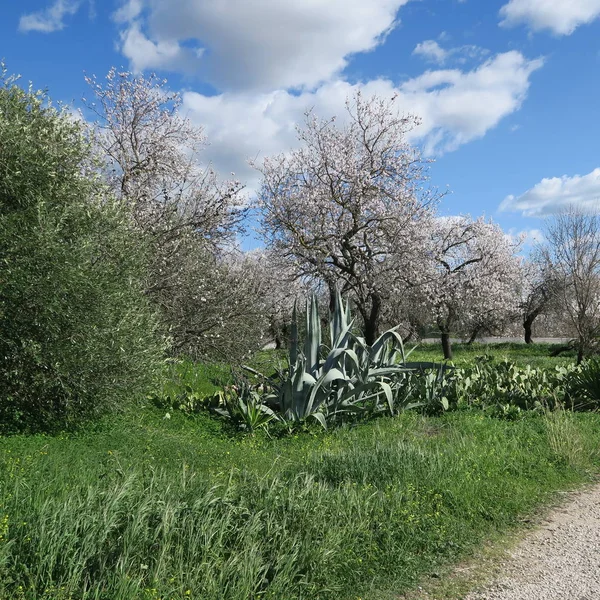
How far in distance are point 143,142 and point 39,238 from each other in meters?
12.0

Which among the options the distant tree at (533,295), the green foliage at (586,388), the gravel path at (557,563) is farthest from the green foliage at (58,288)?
the distant tree at (533,295)

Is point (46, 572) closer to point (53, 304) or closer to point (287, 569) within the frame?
point (287, 569)

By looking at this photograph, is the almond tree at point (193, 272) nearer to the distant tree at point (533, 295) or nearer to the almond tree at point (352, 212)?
the almond tree at point (352, 212)

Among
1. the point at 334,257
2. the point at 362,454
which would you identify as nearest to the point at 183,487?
the point at 362,454

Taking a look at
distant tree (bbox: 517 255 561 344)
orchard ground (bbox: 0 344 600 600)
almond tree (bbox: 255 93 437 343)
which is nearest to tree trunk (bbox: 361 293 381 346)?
almond tree (bbox: 255 93 437 343)

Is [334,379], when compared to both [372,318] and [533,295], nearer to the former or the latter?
[372,318]

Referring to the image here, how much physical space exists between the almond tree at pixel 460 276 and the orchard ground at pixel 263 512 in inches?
617

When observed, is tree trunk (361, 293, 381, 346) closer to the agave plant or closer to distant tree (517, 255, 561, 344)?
the agave plant

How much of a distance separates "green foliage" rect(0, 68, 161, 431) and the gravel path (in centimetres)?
562

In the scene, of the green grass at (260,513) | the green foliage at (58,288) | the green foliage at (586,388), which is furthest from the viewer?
the green foliage at (586,388)

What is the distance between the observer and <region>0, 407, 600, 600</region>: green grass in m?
3.57

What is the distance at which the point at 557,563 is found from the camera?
4551 millimetres

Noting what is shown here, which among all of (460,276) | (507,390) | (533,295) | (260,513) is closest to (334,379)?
(507,390)

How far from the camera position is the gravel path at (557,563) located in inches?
161
